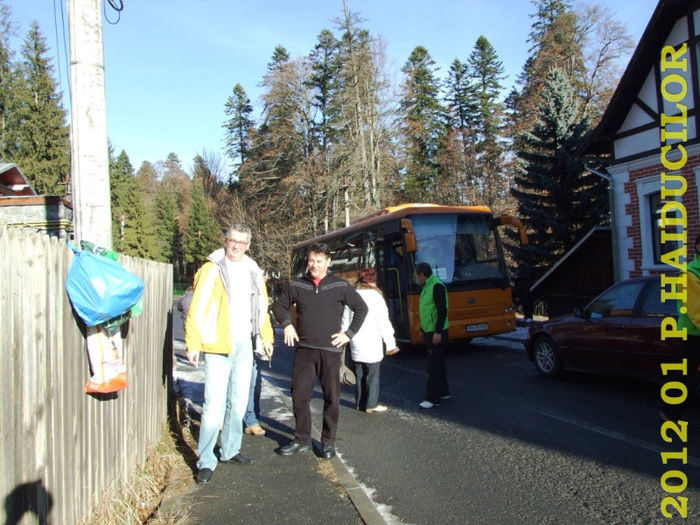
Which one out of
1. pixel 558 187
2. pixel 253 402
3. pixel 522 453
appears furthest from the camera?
pixel 558 187

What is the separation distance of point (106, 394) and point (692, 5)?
15289 mm

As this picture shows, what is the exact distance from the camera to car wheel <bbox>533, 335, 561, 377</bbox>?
824cm

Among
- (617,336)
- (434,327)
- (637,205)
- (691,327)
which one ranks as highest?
(637,205)

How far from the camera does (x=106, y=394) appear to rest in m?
3.67

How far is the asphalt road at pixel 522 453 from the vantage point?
12.8ft

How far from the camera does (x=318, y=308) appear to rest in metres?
4.93

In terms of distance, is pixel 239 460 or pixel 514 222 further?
pixel 514 222

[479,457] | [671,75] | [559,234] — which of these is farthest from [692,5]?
[479,457]

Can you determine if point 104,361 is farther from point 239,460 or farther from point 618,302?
point 618,302

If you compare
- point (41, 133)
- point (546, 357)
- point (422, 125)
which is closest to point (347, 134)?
point (422, 125)

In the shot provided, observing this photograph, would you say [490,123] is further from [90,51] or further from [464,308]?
[90,51]

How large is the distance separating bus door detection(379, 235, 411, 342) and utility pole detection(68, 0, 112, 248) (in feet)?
24.8

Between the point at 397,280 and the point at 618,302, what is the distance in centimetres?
498

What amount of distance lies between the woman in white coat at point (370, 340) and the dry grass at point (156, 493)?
2183 millimetres
